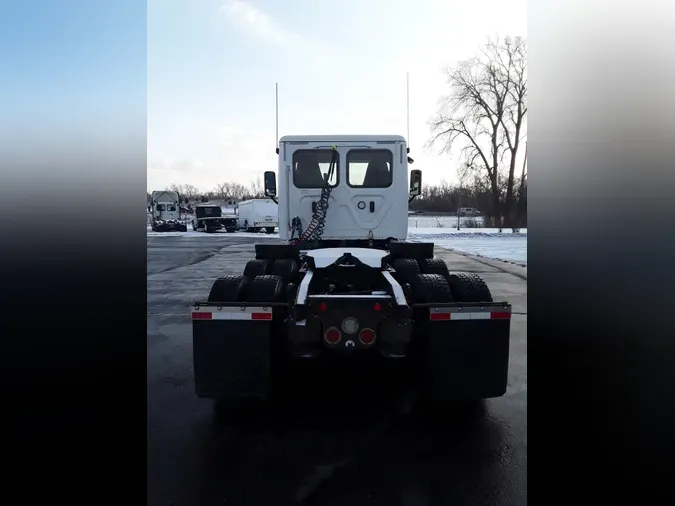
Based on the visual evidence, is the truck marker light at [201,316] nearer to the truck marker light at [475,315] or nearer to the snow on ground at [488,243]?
the truck marker light at [475,315]

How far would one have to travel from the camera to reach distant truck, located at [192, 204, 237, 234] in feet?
115

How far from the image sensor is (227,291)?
388cm

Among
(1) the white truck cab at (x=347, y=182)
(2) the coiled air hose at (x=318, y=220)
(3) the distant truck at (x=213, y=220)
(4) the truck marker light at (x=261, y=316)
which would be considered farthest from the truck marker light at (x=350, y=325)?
(3) the distant truck at (x=213, y=220)

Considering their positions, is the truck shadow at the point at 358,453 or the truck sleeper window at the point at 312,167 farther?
the truck sleeper window at the point at 312,167

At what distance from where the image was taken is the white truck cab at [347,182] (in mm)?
6090

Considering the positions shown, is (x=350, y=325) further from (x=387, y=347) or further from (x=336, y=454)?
(x=336, y=454)

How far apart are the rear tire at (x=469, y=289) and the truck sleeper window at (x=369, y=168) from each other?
2.53 m

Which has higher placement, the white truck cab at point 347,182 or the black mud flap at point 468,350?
the white truck cab at point 347,182

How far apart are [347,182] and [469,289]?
286 cm

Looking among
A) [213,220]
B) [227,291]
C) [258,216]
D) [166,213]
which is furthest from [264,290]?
[166,213]
